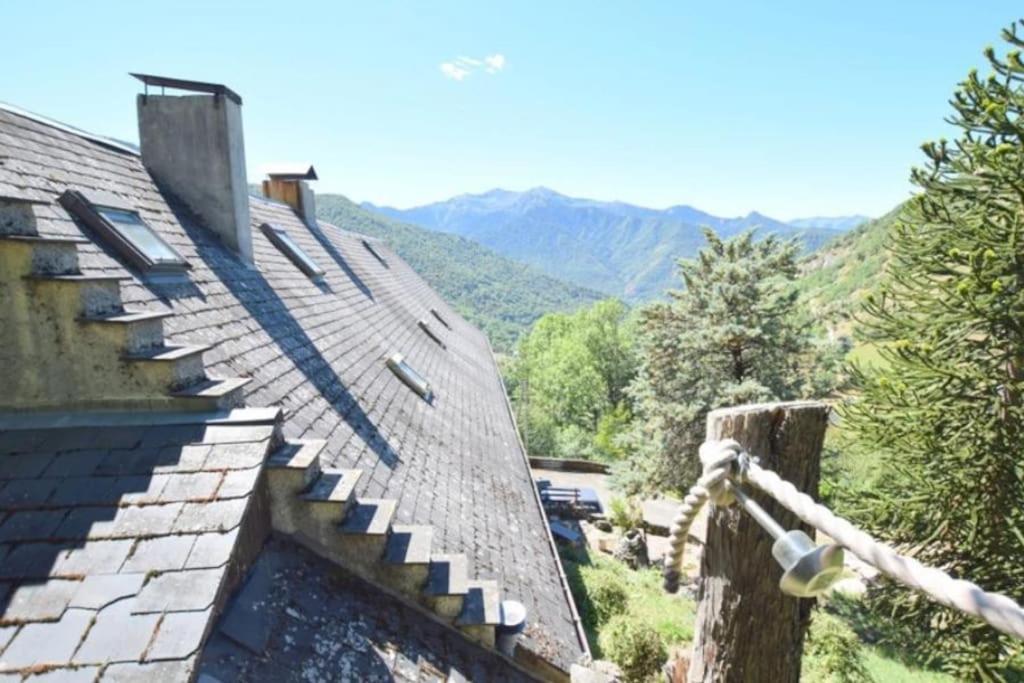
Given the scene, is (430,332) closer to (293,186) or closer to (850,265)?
(293,186)

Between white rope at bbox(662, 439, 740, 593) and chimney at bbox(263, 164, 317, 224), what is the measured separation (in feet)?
43.6

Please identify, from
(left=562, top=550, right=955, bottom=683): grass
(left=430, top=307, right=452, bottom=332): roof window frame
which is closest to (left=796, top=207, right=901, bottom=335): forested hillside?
(left=430, top=307, right=452, bottom=332): roof window frame

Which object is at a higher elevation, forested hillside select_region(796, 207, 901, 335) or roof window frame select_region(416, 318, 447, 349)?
forested hillside select_region(796, 207, 901, 335)

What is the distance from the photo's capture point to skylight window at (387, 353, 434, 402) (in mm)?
8352

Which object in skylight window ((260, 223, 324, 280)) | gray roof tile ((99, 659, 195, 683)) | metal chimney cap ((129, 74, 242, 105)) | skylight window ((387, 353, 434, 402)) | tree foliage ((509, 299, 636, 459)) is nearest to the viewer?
gray roof tile ((99, 659, 195, 683))

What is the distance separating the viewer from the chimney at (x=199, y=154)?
286 inches

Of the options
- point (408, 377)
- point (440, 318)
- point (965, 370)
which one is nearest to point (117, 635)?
point (408, 377)

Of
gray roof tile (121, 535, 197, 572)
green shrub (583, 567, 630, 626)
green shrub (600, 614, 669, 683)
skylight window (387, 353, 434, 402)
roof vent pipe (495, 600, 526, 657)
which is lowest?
green shrub (583, 567, 630, 626)

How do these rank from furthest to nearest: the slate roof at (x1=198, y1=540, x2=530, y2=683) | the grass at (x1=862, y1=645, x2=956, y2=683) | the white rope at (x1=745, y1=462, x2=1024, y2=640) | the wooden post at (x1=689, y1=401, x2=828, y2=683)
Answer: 1. the grass at (x1=862, y1=645, x2=956, y2=683)
2. the slate roof at (x1=198, y1=540, x2=530, y2=683)
3. the wooden post at (x1=689, y1=401, x2=828, y2=683)
4. the white rope at (x1=745, y1=462, x2=1024, y2=640)

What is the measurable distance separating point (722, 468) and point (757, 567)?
0.43 meters

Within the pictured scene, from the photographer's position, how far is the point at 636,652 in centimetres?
795

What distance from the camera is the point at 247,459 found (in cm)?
296

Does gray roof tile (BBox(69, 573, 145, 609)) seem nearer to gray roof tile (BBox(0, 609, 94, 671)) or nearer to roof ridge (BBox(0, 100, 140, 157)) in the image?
gray roof tile (BBox(0, 609, 94, 671))

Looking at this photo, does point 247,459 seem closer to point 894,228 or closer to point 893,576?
point 893,576
